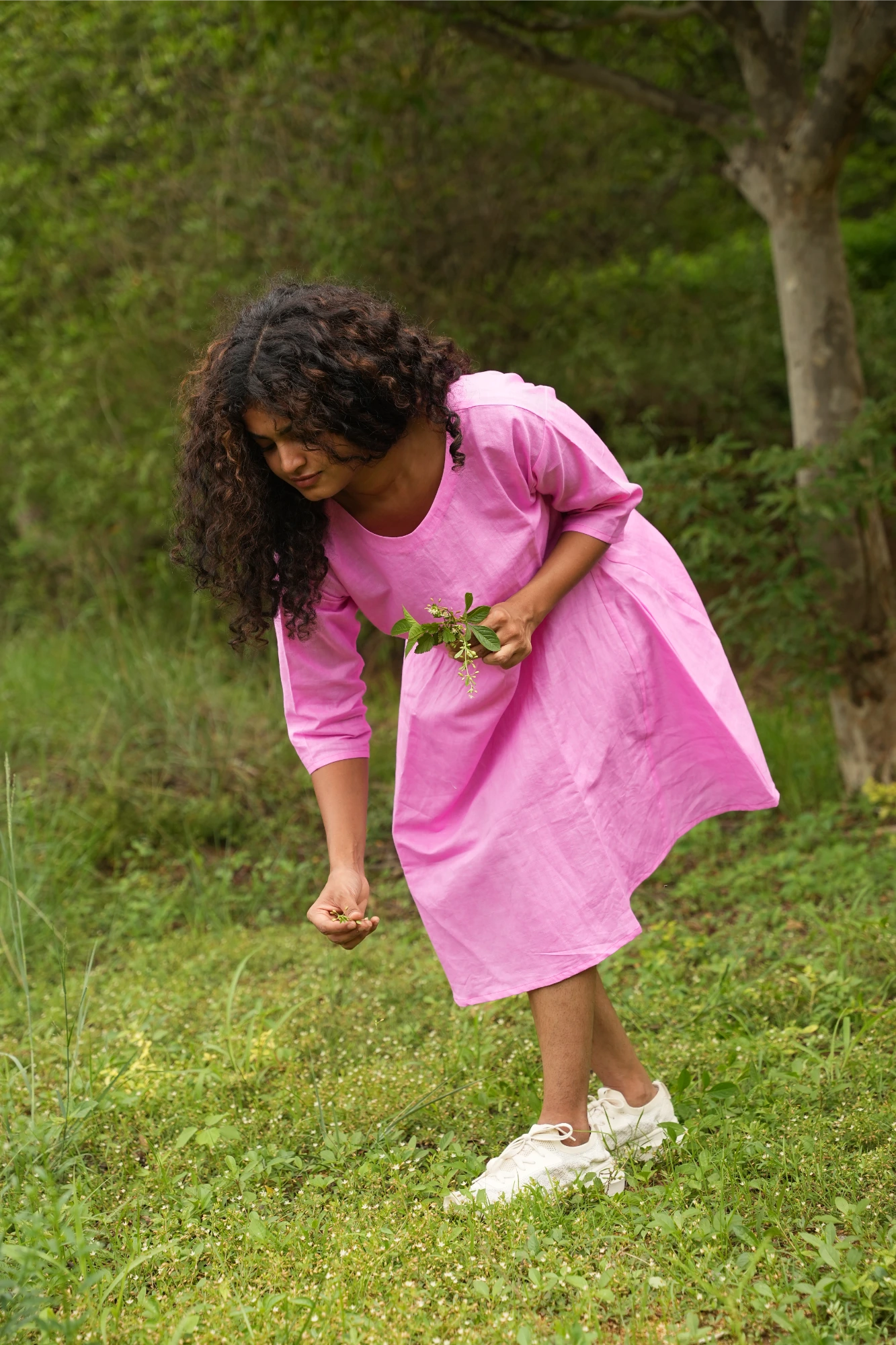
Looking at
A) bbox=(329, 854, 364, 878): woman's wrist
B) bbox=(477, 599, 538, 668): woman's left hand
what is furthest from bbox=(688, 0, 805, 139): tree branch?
bbox=(329, 854, 364, 878): woman's wrist

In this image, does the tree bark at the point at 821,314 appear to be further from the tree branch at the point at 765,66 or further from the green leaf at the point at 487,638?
the green leaf at the point at 487,638

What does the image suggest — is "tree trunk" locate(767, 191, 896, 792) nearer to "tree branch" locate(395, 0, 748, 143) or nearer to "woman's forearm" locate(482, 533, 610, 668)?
"tree branch" locate(395, 0, 748, 143)

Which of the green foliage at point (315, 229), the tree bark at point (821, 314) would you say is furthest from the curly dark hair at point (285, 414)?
the green foliage at point (315, 229)

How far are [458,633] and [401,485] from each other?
1.02ft

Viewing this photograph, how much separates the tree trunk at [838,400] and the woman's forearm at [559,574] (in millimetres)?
2578

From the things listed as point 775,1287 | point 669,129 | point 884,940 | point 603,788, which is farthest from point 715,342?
point 775,1287

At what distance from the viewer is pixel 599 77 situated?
Answer: 462 centimetres

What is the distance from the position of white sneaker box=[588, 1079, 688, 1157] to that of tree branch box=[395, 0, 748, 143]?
3.71m

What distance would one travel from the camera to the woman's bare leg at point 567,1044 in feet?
6.88

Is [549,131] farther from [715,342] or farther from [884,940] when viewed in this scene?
[884,940]

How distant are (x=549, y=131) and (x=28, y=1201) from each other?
234 inches

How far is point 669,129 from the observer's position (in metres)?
6.79

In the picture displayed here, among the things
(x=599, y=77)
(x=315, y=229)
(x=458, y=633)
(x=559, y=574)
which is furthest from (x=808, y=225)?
(x=458, y=633)

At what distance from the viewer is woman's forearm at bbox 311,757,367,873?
2.21m
